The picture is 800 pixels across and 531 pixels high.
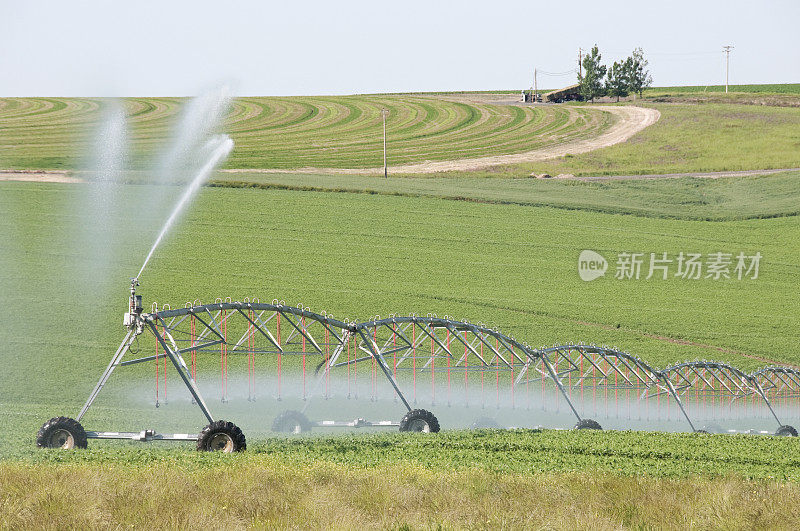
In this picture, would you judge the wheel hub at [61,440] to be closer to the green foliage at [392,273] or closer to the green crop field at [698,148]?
the green foliage at [392,273]

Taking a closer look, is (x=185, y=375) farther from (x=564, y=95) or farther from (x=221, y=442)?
(x=564, y=95)

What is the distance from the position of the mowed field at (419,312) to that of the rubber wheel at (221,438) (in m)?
0.75

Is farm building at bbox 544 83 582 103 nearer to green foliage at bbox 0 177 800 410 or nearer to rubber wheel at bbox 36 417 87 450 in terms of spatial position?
green foliage at bbox 0 177 800 410

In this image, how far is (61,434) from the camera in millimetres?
21891

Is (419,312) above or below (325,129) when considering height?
below

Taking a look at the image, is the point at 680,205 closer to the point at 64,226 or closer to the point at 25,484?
the point at 64,226

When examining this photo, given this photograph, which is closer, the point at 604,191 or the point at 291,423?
the point at 291,423

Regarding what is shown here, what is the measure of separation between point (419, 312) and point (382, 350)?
14.7 m

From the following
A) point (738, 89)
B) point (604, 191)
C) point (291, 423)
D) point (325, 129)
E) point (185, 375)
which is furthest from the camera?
point (738, 89)

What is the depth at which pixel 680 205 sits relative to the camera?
75.1 metres

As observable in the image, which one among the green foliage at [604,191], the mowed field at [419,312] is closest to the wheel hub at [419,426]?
the mowed field at [419,312]

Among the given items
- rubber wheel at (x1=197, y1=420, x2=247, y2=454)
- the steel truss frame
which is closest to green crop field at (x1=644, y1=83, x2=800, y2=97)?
the steel truss frame

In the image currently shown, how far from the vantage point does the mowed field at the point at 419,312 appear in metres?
13.9

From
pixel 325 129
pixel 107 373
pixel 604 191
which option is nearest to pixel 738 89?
pixel 325 129
